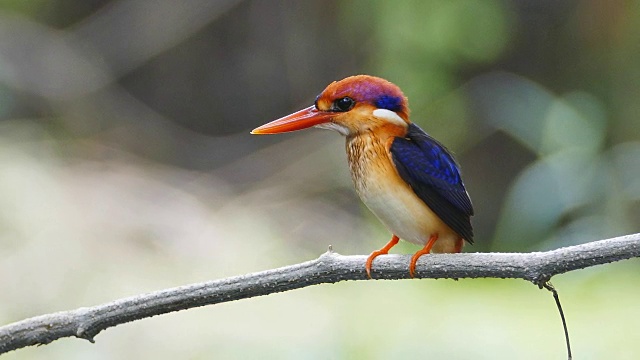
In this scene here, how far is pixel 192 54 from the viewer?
5293mm

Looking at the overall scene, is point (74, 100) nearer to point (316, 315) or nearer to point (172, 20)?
point (172, 20)

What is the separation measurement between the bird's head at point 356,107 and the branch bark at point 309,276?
0.34 metres

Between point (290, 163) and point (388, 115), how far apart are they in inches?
109

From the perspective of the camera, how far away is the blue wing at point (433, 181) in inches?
72.3

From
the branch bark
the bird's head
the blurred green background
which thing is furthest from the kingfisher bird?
the blurred green background

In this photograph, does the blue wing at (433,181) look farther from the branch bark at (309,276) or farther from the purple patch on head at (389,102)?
the branch bark at (309,276)

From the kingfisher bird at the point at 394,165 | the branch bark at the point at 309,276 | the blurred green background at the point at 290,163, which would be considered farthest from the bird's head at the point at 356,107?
the blurred green background at the point at 290,163

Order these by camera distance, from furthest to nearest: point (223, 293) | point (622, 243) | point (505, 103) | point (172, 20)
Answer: point (172, 20) < point (505, 103) < point (223, 293) < point (622, 243)

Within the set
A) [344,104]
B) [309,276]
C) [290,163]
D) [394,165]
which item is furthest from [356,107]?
[290,163]

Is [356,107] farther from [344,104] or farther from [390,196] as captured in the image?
[390,196]

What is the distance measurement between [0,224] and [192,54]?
1648 millimetres

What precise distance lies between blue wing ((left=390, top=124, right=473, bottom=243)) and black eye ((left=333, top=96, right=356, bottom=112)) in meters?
0.11

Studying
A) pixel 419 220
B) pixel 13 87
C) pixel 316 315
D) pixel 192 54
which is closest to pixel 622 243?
pixel 419 220

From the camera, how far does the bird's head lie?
179 centimetres
